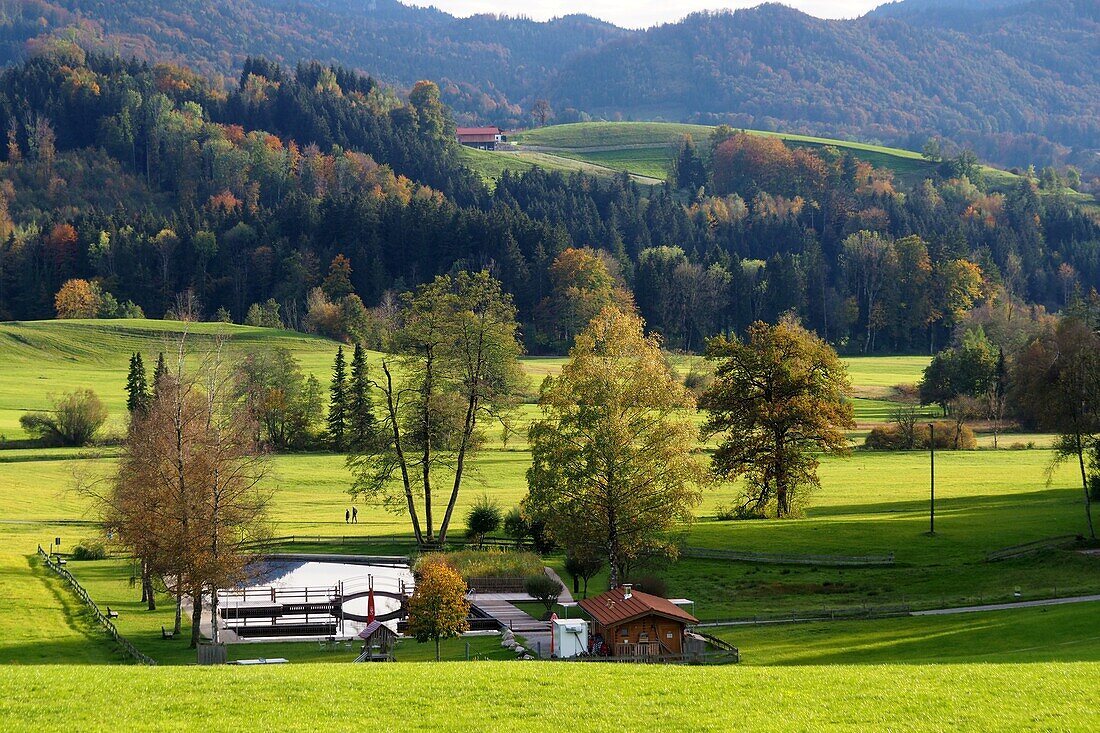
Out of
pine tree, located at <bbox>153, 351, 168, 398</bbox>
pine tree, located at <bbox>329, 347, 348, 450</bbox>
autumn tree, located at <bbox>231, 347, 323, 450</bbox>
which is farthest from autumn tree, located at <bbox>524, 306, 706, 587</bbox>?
pine tree, located at <bbox>329, 347, 348, 450</bbox>

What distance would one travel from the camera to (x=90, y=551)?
197 ft

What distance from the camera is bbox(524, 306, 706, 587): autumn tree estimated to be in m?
50.3

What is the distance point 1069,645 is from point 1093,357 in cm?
3040

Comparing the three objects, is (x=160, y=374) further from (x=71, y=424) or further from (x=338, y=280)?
(x=338, y=280)

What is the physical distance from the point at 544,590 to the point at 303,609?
9658 millimetres

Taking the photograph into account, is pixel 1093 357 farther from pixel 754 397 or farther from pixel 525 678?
pixel 525 678

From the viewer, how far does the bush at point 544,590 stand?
155ft

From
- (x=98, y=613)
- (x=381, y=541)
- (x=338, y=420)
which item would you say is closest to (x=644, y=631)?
(x=98, y=613)

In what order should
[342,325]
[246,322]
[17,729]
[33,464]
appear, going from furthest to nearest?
[246,322], [342,325], [33,464], [17,729]

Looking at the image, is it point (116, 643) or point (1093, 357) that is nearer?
point (116, 643)

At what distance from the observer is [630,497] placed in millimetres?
50375

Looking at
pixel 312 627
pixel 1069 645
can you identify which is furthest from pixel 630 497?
pixel 1069 645

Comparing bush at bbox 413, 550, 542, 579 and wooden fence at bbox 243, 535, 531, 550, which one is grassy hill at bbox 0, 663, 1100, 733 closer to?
bush at bbox 413, 550, 542, 579

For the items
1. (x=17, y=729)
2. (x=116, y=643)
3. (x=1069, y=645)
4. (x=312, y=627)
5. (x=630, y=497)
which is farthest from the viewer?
(x=630, y=497)
